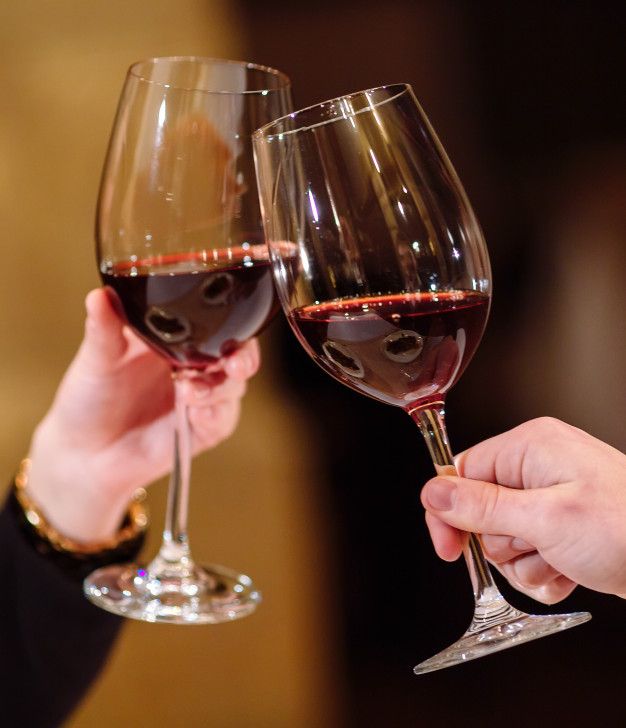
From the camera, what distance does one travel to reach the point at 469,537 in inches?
25.5

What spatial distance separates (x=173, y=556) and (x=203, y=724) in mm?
1611

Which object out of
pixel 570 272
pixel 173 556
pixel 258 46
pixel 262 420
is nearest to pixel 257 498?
pixel 262 420

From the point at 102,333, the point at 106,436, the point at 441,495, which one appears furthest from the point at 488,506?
the point at 106,436

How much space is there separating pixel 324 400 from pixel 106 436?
4.29 ft

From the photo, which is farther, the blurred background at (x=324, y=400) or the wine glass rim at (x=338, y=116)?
the blurred background at (x=324, y=400)

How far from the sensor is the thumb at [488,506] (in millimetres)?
618

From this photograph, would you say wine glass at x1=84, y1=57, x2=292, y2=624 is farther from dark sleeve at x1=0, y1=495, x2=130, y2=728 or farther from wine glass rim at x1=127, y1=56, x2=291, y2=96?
dark sleeve at x1=0, y1=495, x2=130, y2=728

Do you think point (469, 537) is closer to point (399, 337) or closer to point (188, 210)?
point (399, 337)

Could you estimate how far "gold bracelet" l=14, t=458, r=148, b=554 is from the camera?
3.80 ft

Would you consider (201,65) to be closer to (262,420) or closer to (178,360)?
(178,360)

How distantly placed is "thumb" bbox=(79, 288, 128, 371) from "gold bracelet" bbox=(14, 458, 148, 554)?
0.20 m

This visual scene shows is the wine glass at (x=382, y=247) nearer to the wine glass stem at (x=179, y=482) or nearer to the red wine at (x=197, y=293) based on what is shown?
the red wine at (x=197, y=293)

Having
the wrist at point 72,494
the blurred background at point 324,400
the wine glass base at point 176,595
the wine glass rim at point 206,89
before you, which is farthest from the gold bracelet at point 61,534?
the blurred background at point 324,400

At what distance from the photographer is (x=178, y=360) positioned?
0.89 metres
